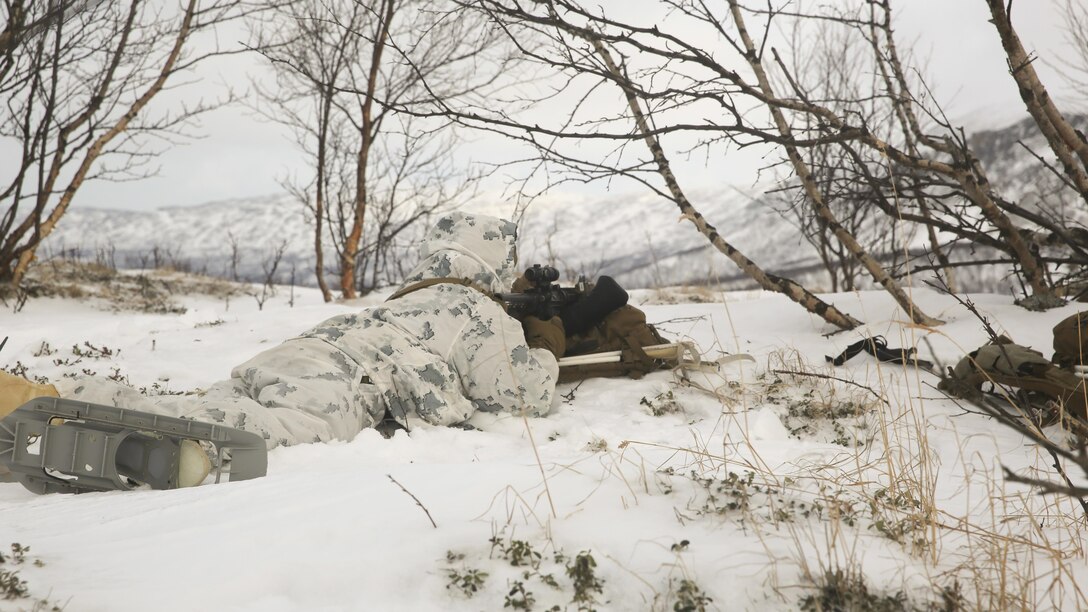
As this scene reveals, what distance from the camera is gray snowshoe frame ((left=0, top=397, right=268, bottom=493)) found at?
2.00m

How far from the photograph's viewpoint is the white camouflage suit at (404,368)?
2551 mm

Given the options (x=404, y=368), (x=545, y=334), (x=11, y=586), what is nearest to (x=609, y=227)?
(x=545, y=334)

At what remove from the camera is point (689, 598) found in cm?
134

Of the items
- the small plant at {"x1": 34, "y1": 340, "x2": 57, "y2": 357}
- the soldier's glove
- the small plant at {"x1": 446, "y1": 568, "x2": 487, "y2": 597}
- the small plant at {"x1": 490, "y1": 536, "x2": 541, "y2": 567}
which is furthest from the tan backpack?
the small plant at {"x1": 34, "y1": 340, "x2": 57, "y2": 357}

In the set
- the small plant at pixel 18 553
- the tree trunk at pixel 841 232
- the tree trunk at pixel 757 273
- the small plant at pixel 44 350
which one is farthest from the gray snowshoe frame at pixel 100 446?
the tree trunk at pixel 841 232

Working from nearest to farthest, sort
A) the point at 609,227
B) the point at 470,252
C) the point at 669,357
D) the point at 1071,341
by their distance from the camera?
the point at 1071,341
the point at 470,252
the point at 669,357
the point at 609,227

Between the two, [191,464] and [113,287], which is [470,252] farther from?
[113,287]

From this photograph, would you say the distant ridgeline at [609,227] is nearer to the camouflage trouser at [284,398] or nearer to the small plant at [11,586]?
the camouflage trouser at [284,398]

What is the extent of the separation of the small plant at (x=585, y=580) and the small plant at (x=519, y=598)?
0.29 ft

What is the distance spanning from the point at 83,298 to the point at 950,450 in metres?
9.15

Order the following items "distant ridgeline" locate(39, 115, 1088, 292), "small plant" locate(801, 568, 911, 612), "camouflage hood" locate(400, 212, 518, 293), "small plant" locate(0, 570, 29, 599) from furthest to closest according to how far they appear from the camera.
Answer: "distant ridgeline" locate(39, 115, 1088, 292)
"camouflage hood" locate(400, 212, 518, 293)
"small plant" locate(801, 568, 911, 612)
"small plant" locate(0, 570, 29, 599)

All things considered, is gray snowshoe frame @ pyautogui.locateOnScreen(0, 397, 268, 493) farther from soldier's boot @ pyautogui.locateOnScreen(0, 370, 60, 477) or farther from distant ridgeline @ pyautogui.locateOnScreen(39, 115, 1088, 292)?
A: distant ridgeline @ pyautogui.locateOnScreen(39, 115, 1088, 292)

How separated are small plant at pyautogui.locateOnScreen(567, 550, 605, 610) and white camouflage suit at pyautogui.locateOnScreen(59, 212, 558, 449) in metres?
1.22

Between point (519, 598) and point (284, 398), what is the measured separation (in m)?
1.66
